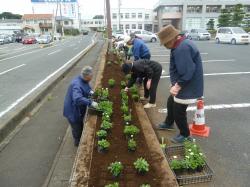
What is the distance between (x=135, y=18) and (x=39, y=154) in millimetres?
81149

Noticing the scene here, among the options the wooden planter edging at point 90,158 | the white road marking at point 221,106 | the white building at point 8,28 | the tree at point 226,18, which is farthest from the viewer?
the white building at point 8,28

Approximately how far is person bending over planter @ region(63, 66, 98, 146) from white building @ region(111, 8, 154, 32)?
77.7 m

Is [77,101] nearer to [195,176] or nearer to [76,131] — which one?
[76,131]

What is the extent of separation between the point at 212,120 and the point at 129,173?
2.73 m

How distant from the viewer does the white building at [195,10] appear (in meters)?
56.2

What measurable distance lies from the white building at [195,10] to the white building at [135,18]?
71.5ft

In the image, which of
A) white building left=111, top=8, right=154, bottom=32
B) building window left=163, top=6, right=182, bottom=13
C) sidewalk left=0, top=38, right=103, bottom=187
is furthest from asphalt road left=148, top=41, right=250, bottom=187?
white building left=111, top=8, right=154, bottom=32

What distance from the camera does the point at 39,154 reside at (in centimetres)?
403

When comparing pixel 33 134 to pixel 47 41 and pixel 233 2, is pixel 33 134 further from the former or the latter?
pixel 233 2

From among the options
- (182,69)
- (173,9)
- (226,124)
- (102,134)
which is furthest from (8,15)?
(182,69)

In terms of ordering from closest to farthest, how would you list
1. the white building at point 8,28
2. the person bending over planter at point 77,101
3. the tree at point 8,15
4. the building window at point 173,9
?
1. the person bending over planter at point 77,101
2. the building window at point 173,9
3. the white building at point 8,28
4. the tree at point 8,15

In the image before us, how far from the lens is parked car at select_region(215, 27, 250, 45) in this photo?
23156mm

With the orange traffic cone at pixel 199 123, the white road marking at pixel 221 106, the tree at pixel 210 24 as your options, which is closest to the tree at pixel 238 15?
the tree at pixel 210 24

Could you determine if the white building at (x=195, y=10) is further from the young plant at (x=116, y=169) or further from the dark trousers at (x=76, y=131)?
the young plant at (x=116, y=169)
